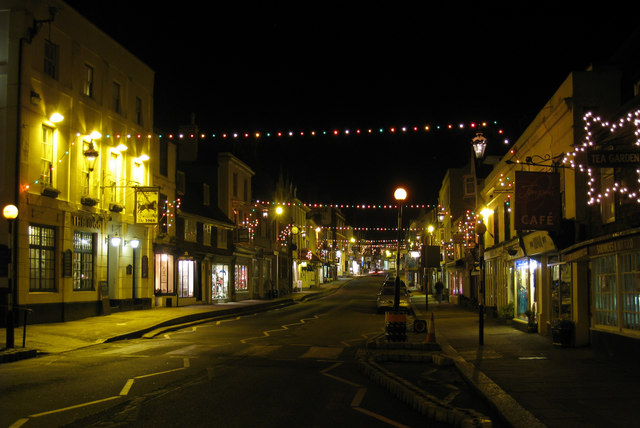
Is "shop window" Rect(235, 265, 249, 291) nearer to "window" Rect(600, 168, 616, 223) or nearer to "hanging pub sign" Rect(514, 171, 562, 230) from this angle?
"hanging pub sign" Rect(514, 171, 562, 230)

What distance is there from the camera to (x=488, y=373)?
484 inches

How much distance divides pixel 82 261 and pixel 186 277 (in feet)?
36.1

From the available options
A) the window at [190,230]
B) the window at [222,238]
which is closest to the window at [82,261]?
the window at [190,230]

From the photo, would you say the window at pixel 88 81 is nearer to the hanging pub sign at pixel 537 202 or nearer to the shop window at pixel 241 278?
the hanging pub sign at pixel 537 202

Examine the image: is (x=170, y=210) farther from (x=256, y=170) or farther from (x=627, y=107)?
(x=627, y=107)

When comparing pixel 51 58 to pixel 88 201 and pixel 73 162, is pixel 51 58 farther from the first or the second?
pixel 88 201

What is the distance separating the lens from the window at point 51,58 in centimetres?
2234

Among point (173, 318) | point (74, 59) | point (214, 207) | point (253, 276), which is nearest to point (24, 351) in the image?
point (173, 318)

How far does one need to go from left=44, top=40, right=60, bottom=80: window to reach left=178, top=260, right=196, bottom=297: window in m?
14.0

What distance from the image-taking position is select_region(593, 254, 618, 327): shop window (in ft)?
47.9

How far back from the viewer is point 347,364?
1420 cm

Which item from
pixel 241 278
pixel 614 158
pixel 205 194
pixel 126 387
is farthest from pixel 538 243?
pixel 241 278

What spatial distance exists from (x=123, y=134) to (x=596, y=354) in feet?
69.2

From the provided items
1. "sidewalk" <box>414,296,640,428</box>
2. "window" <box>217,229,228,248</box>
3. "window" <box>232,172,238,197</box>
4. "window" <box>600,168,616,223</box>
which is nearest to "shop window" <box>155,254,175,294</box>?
"window" <box>217,229,228,248</box>
